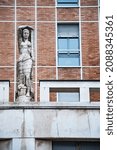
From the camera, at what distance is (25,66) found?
53.3 ft

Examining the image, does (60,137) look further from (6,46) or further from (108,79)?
(6,46)

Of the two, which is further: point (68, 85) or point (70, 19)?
point (70, 19)

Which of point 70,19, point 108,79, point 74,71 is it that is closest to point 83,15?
point 70,19

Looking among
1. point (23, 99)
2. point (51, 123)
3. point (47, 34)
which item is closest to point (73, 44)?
point (47, 34)

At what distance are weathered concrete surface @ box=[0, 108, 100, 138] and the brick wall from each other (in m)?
11.5

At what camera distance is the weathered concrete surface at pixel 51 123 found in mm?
15875

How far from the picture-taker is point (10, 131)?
15.8m

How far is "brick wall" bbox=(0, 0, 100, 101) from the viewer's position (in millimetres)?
28025

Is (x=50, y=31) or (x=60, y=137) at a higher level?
(x=50, y=31)

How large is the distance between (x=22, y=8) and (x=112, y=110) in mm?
20518

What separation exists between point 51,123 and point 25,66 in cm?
158

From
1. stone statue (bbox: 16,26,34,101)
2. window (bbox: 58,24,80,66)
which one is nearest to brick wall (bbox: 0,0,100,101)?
window (bbox: 58,24,80,66)

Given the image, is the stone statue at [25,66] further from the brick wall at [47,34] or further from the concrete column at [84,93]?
the brick wall at [47,34]

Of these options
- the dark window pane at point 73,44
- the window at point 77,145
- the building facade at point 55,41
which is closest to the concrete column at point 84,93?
the window at point 77,145
